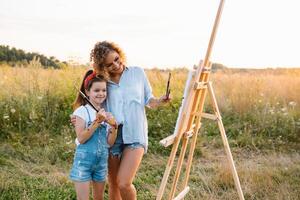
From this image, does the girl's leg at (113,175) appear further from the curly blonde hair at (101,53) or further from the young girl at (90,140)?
the curly blonde hair at (101,53)

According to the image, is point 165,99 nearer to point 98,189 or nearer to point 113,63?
point 113,63

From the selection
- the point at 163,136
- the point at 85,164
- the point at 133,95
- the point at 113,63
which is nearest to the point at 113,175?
the point at 85,164

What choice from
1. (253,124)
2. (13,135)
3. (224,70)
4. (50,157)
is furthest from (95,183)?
(224,70)

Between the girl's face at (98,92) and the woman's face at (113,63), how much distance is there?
0.55 feet

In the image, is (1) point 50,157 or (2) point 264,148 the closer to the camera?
(1) point 50,157

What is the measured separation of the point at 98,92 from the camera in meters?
3.27

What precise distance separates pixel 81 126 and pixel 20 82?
13.5ft

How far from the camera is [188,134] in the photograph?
3533 mm

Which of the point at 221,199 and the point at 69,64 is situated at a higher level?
the point at 69,64

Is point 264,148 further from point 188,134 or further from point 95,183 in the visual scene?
point 95,183

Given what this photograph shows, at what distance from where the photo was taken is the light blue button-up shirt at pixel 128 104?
3.42 meters

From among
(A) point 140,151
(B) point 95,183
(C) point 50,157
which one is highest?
(A) point 140,151

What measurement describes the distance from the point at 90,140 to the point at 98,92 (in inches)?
13.6

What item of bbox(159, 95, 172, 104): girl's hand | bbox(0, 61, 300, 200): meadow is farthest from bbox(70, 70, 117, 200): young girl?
bbox(0, 61, 300, 200): meadow
